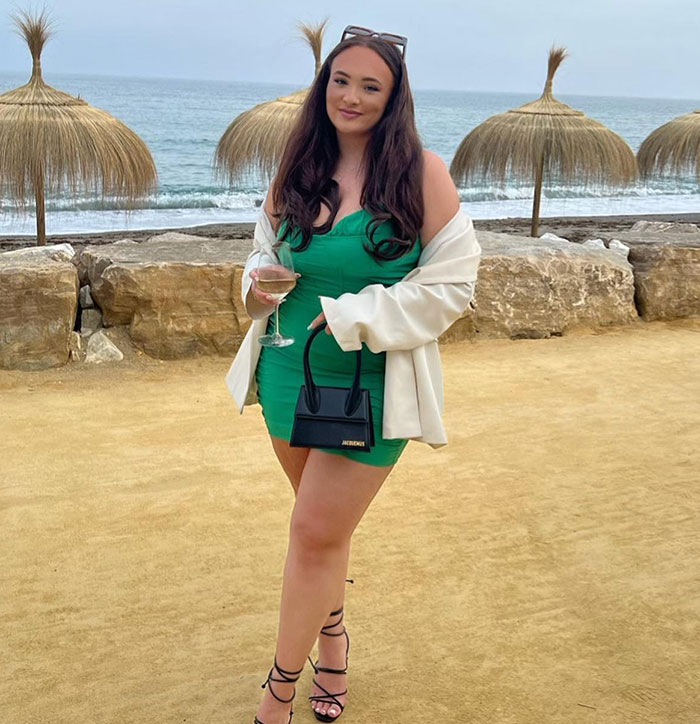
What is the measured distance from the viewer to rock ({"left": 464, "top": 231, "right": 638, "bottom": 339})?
5973mm

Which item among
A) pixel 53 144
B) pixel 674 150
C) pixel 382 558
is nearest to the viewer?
pixel 382 558

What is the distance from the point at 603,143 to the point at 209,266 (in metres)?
4.33

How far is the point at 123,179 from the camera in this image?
614 centimetres

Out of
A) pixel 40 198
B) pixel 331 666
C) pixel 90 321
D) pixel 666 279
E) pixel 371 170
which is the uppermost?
pixel 371 170

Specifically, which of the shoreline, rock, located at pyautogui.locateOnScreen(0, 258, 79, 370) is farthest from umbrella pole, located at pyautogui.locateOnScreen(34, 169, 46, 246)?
the shoreline

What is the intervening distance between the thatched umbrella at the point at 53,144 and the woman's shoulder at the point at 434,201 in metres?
4.26

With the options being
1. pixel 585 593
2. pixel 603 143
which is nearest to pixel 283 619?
pixel 585 593

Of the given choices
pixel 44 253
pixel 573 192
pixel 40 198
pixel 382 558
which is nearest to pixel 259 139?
pixel 40 198

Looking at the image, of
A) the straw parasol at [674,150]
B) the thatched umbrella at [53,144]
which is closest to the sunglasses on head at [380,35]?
the thatched umbrella at [53,144]

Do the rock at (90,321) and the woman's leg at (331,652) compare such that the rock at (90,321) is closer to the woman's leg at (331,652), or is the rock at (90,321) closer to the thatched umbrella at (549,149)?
the woman's leg at (331,652)

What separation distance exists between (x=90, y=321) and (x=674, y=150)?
6877 millimetres

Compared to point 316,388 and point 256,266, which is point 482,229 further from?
point 316,388

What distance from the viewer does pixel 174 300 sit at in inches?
208

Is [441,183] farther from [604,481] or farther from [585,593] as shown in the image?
[604,481]
